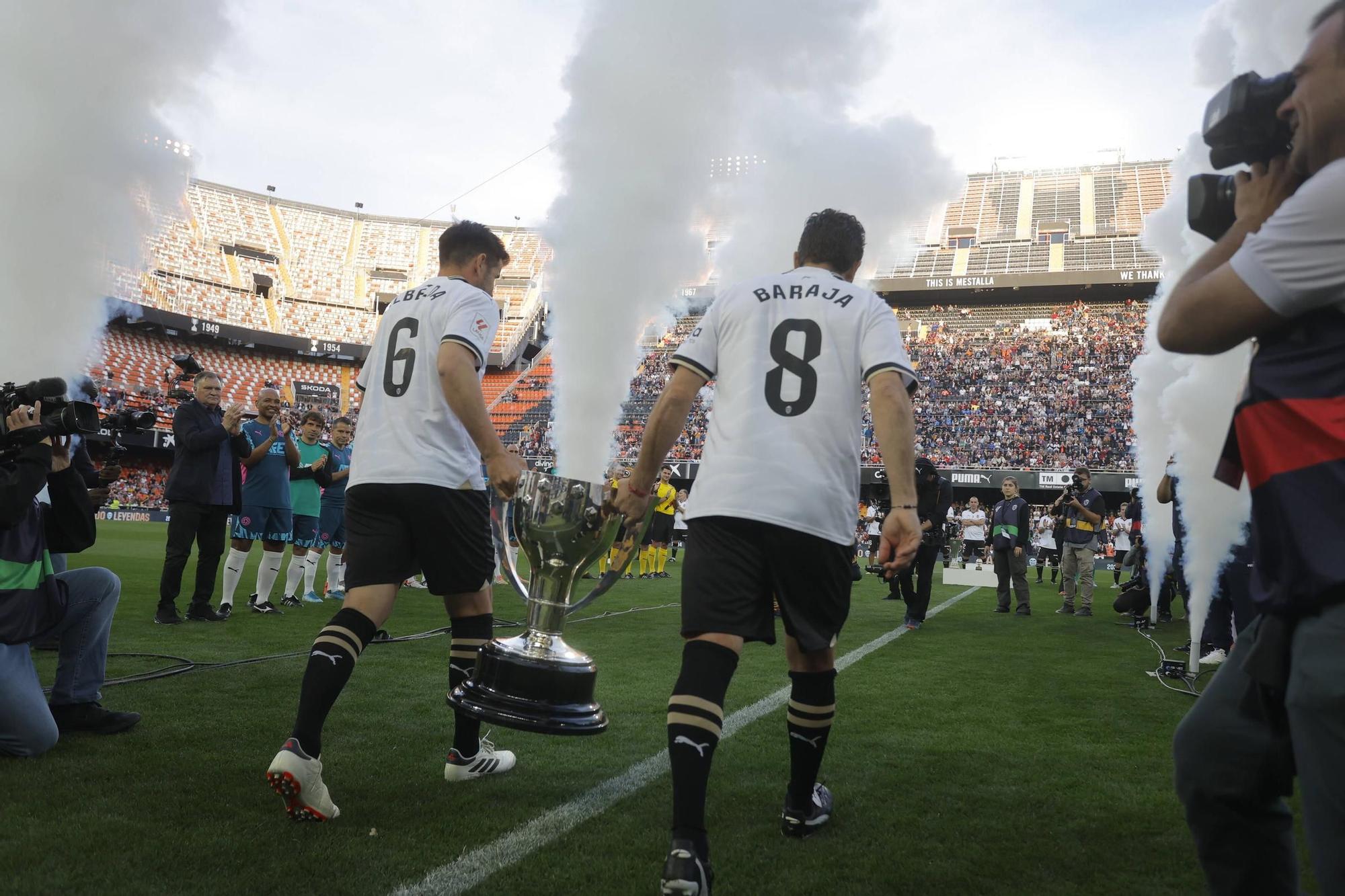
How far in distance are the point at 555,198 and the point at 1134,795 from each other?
9661 mm

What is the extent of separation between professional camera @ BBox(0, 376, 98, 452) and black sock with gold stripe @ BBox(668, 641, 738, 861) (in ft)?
7.44

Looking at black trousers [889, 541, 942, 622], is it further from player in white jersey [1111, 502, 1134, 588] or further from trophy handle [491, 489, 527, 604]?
player in white jersey [1111, 502, 1134, 588]

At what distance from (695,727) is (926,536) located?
24.8 feet

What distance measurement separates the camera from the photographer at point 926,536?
8.95 m

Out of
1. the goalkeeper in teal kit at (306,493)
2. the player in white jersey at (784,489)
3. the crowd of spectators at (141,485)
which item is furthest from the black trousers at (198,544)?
the crowd of spectators at (141,485)

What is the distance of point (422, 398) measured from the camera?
3146 millimetres

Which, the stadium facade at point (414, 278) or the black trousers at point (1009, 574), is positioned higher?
the stadium facade at point (414, 278)

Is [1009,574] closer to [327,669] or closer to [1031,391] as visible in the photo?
[327,669]

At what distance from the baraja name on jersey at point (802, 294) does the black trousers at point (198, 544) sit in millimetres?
6035

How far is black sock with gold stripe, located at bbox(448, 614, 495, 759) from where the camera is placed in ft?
10.4

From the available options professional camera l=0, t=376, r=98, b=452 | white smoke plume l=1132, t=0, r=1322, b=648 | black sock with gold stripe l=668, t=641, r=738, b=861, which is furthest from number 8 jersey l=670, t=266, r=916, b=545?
white smoke plume l=1132, t=0, r=1322, b=648

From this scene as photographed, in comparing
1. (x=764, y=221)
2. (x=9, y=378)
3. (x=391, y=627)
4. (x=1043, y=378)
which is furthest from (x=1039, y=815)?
(x=1043, y=378)

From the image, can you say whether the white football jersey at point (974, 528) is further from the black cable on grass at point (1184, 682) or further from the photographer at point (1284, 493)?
the photographer at point (1284, 493)

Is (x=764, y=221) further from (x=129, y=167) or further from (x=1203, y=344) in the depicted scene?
(x=1203, y=344)
